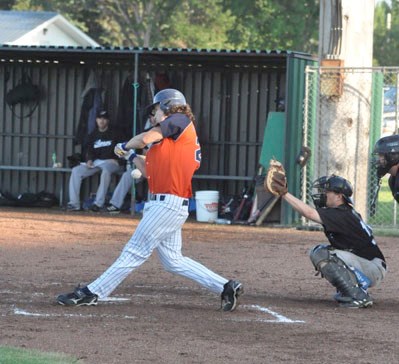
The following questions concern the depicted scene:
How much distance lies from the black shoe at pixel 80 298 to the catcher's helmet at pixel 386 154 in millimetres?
2484

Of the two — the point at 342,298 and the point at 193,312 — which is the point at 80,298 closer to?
the point at 193,312

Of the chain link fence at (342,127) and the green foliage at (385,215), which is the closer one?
the chain link fence at (342,127)

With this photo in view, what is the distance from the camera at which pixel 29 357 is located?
659cm

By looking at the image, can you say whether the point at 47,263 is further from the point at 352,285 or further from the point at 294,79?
the point at 294,79

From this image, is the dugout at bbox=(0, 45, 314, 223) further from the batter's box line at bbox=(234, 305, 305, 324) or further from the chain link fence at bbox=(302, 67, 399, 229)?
the batter's box line at bbox=(234, 305, 305, 324)

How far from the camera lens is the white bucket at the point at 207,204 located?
1677 centimetres

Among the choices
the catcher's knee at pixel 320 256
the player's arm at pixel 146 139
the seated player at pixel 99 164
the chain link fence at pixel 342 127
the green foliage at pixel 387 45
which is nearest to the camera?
the player's arm at pixel 146 139

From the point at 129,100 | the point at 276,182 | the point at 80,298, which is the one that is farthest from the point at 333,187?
the point at 129,100

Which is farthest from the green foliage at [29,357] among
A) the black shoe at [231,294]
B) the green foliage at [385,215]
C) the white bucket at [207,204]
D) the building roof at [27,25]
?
the building roof at [27,25]

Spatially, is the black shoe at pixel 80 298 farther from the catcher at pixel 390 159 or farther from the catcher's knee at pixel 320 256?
the catcher at pixel 390 159

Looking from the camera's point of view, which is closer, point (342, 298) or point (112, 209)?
point (342, 298)

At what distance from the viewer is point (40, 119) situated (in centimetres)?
1956

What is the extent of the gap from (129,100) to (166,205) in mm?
10296

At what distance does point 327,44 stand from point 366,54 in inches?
26.4
